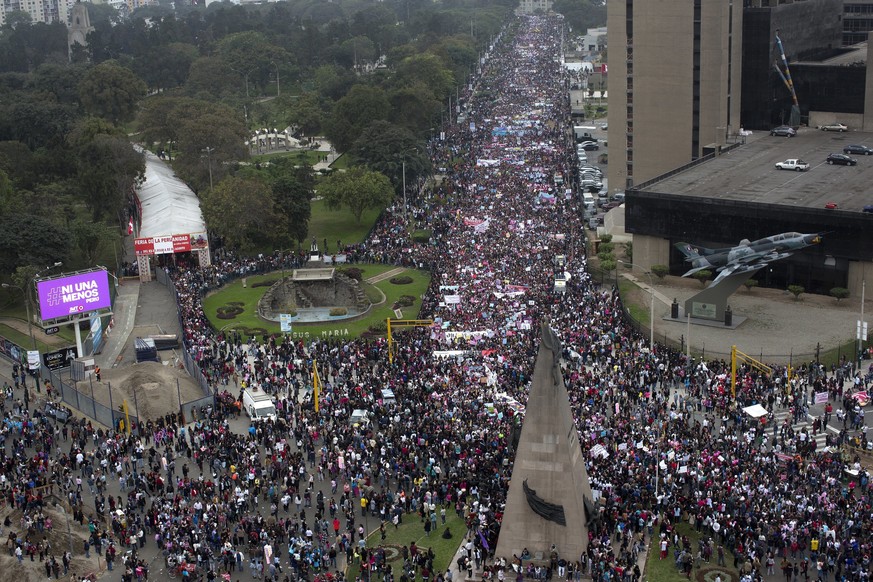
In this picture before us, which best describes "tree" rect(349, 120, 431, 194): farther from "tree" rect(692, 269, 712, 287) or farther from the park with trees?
"tree" rect(692, 269, 712, 287)

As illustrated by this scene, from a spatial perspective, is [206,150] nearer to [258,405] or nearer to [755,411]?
[258,405]

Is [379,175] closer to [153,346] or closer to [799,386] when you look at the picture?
[153,346]

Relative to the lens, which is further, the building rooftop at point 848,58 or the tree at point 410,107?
the tree at point 410,107

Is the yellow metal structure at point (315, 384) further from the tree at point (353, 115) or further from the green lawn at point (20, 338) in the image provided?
the tree at point (353, 115)

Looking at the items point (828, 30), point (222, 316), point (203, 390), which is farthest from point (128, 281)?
point (828, 30)

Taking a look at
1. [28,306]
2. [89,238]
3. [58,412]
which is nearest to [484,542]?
[58,412]

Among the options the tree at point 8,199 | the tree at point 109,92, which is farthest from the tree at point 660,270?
the tree at point 109,92
